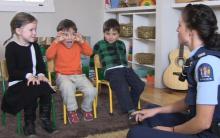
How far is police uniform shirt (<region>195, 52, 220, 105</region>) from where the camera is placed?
1172 millimetres

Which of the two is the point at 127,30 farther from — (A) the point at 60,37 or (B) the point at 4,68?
(B) the point at 4,68

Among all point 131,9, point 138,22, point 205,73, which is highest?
point 131,9

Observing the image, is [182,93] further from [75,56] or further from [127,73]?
[75,56]

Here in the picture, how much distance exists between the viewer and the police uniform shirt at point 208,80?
117cm

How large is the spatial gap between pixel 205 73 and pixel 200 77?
0.03m

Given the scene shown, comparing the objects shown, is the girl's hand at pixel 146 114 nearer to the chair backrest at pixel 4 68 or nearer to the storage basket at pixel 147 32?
the chair backrest at pixel 4 68

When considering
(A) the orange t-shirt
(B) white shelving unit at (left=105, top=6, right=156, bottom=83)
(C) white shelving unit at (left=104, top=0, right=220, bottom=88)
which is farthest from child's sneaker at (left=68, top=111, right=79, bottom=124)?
(B) white shelving unit at (left=105, top=6, right=156, bottom=83)

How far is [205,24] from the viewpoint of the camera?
4.07 ft

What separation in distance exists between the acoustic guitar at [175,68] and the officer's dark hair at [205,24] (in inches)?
84.2

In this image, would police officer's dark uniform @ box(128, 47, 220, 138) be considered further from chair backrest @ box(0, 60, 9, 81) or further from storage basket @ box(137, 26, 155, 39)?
storage basket @ box(137, 26, 155, 39)

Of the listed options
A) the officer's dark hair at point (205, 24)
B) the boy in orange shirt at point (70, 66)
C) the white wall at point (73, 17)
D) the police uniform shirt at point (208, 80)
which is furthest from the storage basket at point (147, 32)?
the police uniform shirt at point (208, 80)

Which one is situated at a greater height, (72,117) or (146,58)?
(146,58)

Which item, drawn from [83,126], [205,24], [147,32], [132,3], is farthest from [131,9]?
[205,24]

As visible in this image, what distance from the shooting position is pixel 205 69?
1183 millimetres
